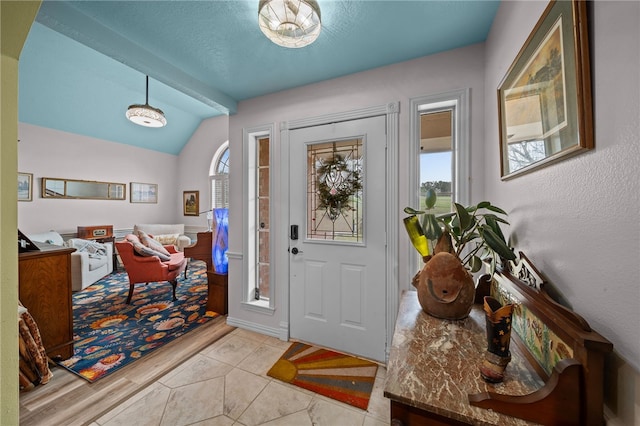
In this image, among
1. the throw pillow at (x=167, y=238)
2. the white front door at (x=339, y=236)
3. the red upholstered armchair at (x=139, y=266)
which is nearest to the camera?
the white front door at (x=339, y=236)

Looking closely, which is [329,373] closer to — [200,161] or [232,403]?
[232,403]

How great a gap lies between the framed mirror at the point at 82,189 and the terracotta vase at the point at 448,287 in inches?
265

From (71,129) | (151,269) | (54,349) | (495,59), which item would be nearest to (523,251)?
(495,59)

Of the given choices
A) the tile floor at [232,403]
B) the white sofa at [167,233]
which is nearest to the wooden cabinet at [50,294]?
the tile floor at [232,403]

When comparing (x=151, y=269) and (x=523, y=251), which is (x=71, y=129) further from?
(x=523, y=251)

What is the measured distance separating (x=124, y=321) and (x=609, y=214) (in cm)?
385

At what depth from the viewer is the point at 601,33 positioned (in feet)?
2.04

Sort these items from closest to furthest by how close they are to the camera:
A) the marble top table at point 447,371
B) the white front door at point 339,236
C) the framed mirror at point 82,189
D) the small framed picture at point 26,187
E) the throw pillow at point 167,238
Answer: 1. the marble top table at point 447,371
2. the white front door at point 339,236
3. the small framed picture at point 26,187
4. the framed mirror at point 82,189
5. the throw pillow at point 167,238

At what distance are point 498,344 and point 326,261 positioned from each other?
1542 millimetres

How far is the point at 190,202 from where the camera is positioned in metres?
6.53

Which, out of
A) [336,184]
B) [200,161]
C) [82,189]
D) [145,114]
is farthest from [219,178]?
[336,184]

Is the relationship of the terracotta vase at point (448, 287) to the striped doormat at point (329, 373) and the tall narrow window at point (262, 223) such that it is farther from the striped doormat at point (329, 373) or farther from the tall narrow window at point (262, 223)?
the tall narrow window at point (262, 223)

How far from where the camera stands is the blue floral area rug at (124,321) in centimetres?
207

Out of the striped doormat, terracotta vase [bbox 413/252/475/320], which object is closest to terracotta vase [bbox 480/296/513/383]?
terracotta vase [bbox 413/252/475/320]
